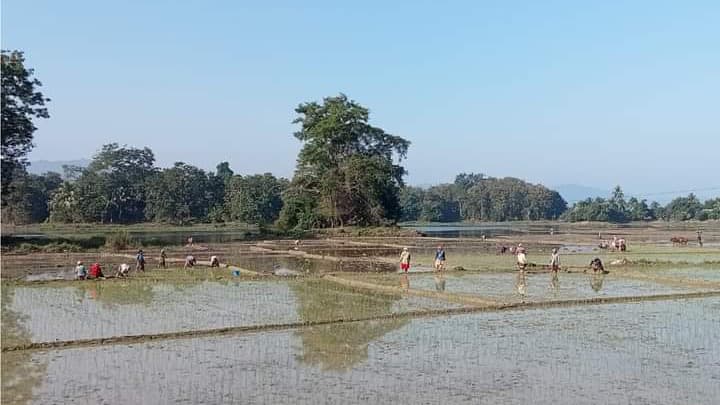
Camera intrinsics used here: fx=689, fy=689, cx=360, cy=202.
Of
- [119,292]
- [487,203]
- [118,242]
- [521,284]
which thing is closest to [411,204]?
[487,203]

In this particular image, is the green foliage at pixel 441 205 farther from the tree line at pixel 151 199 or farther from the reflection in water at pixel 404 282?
the reflection in water at pixel 404 282

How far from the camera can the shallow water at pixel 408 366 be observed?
984 centimetres

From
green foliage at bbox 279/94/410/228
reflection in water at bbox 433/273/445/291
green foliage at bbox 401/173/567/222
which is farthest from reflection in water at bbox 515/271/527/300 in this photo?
green foliage at bbox 401/173/567/222

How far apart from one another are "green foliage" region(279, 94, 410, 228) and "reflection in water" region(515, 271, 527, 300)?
123 ft

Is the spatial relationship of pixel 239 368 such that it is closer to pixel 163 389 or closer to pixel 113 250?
pixel 163 389

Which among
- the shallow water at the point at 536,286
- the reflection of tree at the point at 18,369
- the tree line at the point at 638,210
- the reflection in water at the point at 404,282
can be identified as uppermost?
the tree line at the point at 638,210

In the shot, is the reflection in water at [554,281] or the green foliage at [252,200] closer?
the reflection in water at [554,281]

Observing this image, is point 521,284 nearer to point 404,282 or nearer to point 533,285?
point 533,285

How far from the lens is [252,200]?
90938mm

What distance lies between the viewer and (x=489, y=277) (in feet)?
86.2

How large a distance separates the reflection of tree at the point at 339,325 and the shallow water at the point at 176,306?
0.03 m

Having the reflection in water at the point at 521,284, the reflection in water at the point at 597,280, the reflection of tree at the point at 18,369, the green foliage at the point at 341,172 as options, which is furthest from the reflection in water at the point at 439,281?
the green foliage at the point at 341,172

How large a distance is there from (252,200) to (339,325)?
3018 inches

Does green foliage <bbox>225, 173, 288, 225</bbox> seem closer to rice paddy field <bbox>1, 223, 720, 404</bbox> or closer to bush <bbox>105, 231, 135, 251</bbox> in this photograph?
bush <bbox>105, 231, 135, 251</bbox>
